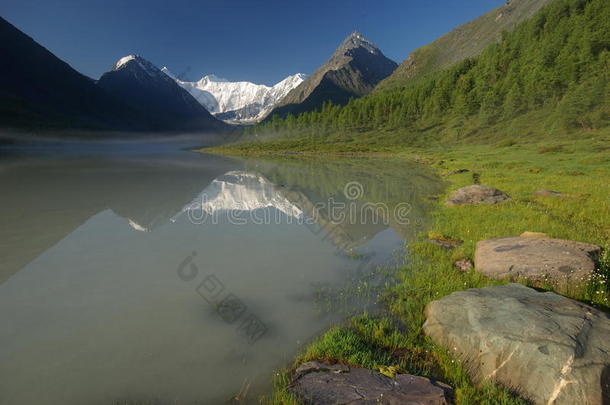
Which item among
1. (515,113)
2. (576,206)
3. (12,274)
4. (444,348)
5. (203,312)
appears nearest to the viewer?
(444,348)

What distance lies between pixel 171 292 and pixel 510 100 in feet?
419

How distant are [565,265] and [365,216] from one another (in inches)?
418

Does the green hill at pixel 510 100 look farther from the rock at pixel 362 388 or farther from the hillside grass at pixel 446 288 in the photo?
the rock at pixel 362 388

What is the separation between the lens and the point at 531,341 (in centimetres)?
501

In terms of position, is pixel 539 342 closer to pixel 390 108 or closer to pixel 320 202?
pixel 320 202

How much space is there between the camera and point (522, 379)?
4734mm

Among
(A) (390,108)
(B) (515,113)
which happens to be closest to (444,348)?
(B) (515,113)

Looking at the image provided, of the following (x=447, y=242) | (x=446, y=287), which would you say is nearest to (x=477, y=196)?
(x=447, y=242)

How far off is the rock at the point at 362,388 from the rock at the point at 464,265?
6.02 metres

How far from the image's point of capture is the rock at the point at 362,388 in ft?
14.8

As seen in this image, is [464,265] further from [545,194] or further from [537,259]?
[545,194]

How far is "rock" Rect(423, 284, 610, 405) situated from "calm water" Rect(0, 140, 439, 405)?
264cm

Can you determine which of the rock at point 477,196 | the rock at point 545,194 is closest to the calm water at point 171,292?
the rock at point 477,196

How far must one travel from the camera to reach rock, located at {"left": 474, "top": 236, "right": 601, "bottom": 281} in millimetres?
7984
